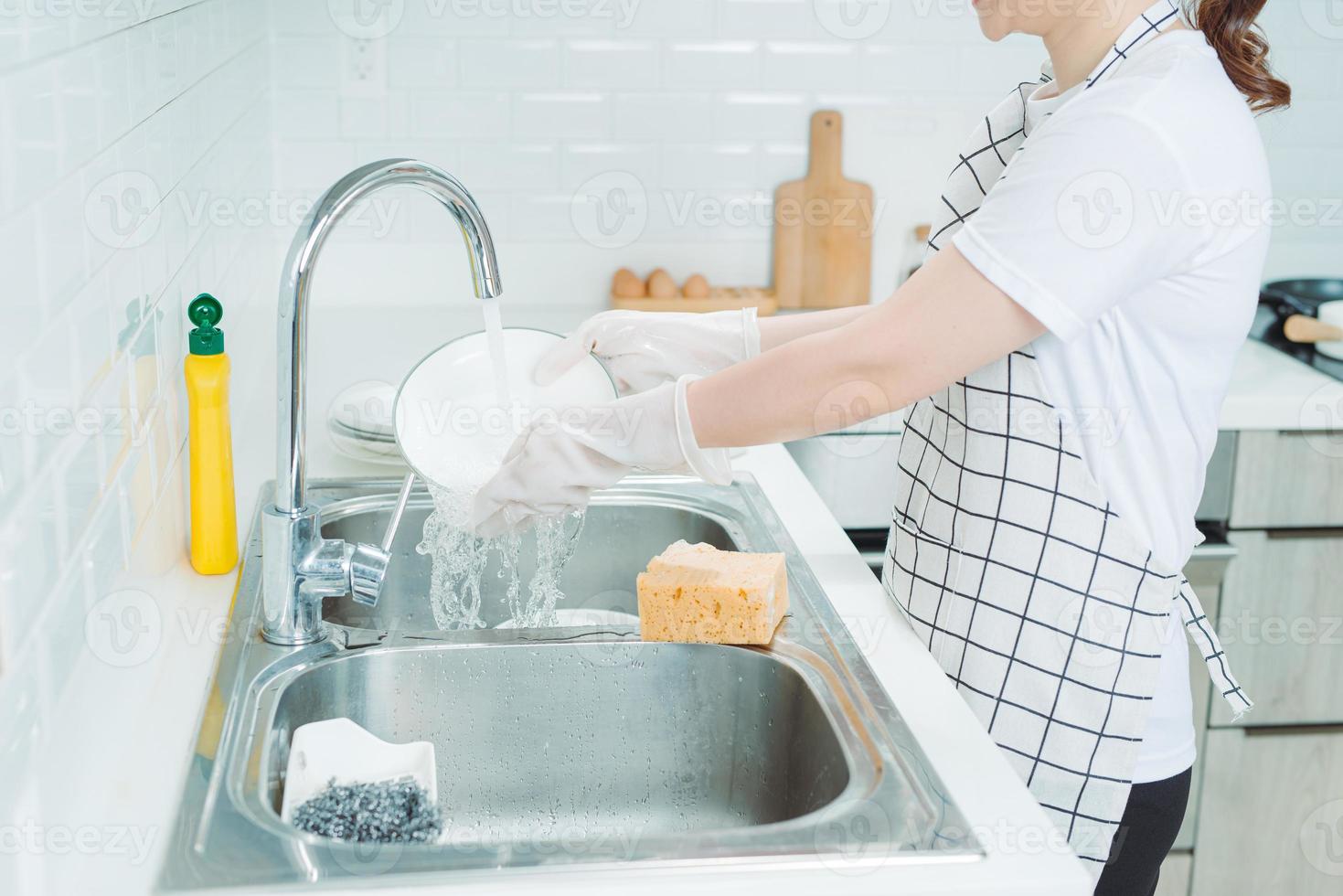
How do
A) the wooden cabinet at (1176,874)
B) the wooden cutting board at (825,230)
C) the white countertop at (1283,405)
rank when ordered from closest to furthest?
the white countertop at (1283,405)
the wooden cabinet at (1176,874)
the wooden cutting board at (825,230)

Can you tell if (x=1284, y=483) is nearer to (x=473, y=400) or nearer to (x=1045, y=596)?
(x=1045, y=596)

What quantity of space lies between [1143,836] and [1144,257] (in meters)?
0.55

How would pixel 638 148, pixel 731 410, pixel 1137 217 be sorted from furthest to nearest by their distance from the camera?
pixel 638 148
pixel 731 410
pixel 1137 217

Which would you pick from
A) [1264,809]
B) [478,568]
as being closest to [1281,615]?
[1264,809]

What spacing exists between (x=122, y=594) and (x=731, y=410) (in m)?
0.50

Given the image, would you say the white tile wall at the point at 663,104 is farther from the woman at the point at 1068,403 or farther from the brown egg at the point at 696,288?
the woman at the point at 1068,403

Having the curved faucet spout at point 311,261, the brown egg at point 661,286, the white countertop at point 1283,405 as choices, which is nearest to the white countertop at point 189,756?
the curved faucet spout at point 311,261

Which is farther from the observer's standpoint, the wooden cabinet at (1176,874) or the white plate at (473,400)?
the wooden cabinet at (1176,874)

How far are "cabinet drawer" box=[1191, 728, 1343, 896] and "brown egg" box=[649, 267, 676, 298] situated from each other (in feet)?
3.80

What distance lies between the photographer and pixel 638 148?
247cm

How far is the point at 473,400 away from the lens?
1.44m

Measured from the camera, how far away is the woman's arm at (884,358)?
1026 mm

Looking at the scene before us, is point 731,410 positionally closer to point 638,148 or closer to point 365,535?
point 365,535

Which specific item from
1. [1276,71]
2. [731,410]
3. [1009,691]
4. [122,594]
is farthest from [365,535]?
[1276,71]
